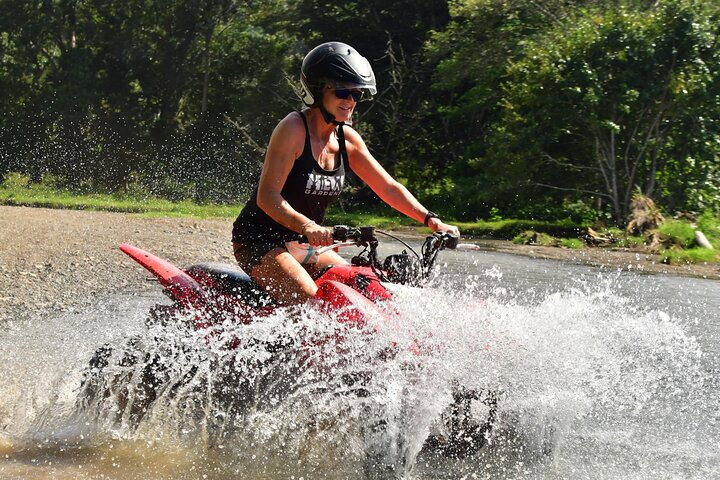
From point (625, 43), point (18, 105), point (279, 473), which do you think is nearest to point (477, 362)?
point (279, 473)

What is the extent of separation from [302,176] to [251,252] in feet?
1.73

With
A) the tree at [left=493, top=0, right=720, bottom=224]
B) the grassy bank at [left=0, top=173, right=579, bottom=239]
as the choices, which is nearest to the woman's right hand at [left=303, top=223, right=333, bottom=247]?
the tree at [left=493, top=0, right=720, bottom=224]

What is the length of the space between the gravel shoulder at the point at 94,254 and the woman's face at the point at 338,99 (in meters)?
5.15

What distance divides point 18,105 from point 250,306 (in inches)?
1324

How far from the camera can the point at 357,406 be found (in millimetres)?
5164

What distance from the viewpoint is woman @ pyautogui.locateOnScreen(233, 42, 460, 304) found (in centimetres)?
534

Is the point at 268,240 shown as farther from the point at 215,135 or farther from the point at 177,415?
the point at 215,135

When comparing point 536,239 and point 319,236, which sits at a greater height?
point 319,236

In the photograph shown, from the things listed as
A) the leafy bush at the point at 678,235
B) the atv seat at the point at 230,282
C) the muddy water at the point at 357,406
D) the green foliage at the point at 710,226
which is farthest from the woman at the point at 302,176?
the green foliage at the point at 710,226

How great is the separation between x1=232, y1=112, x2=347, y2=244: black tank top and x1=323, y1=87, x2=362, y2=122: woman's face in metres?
0.16

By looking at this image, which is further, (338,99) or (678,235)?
(678,235)

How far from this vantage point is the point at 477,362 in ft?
17.1

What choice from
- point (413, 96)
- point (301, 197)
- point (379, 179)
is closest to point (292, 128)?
point (301, 197)

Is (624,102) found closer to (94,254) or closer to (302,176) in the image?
(94,254)
